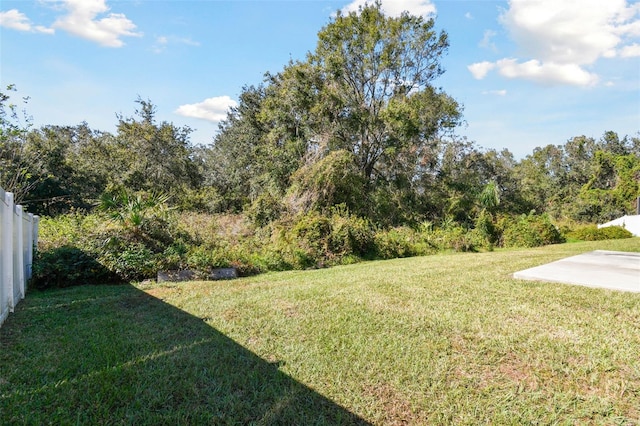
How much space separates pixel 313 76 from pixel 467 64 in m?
7.10

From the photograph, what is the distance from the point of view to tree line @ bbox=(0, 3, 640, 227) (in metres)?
15.2

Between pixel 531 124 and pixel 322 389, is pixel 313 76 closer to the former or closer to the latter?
pixel 531 124

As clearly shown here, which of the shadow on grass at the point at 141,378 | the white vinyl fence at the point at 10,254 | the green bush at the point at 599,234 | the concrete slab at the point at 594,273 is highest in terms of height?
the white vinyl fence at the point at 10,254

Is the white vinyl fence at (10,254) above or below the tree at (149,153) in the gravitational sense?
below

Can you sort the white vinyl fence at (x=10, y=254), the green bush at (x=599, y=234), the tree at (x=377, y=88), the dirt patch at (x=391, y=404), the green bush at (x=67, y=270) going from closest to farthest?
the dirt patch at (x=391, y=404)
the white vinyl fence at (x=10, y=254)
the green bush at (x=67, y=270)
the green bush at (x=599, y=234)
the tree at (x=377, y=88)

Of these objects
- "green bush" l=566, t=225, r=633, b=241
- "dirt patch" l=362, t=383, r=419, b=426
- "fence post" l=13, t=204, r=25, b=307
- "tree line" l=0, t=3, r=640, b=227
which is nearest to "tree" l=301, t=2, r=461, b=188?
"tree line" l=0, t=3, r=640, b=227

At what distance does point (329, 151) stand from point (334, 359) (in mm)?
13564

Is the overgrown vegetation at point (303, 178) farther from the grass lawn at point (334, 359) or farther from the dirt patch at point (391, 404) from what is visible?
the dirt patch at point (391, 404)

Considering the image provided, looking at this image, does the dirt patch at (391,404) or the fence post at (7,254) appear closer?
the dirt patch at (391,404)

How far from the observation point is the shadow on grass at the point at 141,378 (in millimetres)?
2234

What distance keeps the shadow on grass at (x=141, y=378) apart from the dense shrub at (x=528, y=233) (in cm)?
1273

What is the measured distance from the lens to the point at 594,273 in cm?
566

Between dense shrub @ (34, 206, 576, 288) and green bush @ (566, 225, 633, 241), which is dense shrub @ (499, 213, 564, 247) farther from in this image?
green bush @ (566, 225, 633, 241)

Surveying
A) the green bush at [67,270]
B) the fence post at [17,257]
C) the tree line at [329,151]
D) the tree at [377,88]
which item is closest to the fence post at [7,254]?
the fence post at [17,257]
